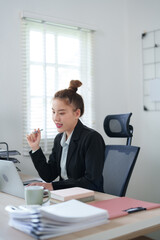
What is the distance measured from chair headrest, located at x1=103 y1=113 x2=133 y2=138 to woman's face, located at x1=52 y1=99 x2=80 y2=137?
0.43 m

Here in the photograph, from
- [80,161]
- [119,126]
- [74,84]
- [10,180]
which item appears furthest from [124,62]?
[10,180]

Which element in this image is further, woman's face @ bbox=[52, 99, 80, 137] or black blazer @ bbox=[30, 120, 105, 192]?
woman's face @ bbox=[52, 99, 80, 137]

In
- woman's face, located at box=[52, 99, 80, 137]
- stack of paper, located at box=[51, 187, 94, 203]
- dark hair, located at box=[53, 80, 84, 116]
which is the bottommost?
stack of paper, located at box=[51, 187, 94, 203]

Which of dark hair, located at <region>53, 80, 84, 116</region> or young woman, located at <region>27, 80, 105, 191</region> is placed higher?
dark hair, located at <region>53, 80, 84, 116</region>

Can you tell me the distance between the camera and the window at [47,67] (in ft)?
9.69

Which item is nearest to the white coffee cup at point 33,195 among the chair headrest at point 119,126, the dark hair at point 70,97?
the dark hair at point 70,97

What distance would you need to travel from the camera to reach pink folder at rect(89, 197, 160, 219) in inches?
49.9

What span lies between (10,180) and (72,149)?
0.47 m

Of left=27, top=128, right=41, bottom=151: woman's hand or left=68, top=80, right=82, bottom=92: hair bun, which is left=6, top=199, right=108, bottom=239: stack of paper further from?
left=68, top=80, right=82, bottom=92: hair bun

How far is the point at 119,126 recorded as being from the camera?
2338 mm

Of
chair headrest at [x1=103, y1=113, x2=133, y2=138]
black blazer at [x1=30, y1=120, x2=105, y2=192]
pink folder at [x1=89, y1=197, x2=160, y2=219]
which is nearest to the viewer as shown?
pink folder at [x1=89, y1=197, x2=160, y2=219]

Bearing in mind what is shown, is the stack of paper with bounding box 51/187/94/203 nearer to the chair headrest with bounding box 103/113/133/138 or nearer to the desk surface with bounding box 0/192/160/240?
the desk surface with bounding box 0/192/160/240

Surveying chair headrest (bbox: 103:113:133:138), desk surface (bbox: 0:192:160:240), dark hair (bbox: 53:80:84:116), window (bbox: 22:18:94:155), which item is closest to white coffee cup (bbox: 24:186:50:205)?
desk surface (bbox: 0:192:160:240)

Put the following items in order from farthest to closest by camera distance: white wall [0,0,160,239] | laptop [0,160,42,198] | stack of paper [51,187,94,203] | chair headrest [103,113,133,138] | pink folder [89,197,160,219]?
white wall [0,0,160,239], chair headrest [103,113,133,138], laptop [0,160,42,198], stack of paper [51,187,94,203], pink folder [89,197,160,219]
